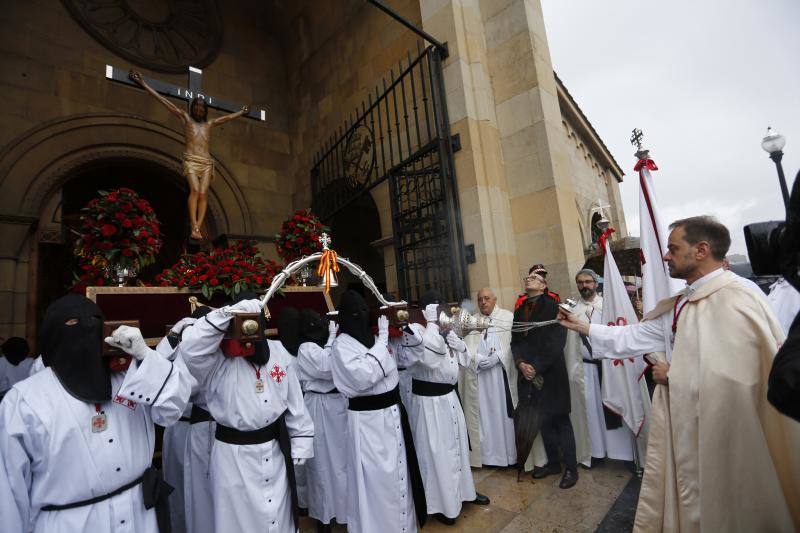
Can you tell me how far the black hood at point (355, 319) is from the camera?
3.36 metres

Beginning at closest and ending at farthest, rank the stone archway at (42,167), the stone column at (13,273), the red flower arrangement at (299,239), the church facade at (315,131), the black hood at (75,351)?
the black hood at (75,351) < the red flower arrangement at (299,239) < the church facade at (315,131) < the stone column at (13,273) < the stone archway at (42,167)

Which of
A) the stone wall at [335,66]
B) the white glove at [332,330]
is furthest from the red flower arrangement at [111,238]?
the stone wall at [335,66]

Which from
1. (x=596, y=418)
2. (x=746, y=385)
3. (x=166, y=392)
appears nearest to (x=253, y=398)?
(x=166, y=392)

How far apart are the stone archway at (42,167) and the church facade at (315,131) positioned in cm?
2

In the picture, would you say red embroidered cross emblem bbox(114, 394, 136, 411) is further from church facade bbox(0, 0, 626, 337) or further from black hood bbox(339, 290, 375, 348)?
church facade bbox(0, 0, 626, 337)

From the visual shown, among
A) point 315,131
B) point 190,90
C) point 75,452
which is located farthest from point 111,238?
point 315,131

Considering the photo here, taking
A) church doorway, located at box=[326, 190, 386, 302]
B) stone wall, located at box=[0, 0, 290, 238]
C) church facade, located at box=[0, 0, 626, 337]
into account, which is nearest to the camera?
church facade, located at box=[0, 0, 626, 337]

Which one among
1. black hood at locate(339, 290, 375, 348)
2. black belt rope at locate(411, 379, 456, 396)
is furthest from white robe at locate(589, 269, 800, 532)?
black hood at locate(339, 290, 375, 348)

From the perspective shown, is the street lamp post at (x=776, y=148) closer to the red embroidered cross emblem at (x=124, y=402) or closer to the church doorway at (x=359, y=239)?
the church doorway at (x=359, y=239)

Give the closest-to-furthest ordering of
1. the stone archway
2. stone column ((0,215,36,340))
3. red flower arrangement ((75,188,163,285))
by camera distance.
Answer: red flower arrangement ((75,188,163,285)) < stone column ((0,215,36,340)) < the stone archway

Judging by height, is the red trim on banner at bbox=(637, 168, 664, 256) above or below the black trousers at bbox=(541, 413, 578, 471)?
above

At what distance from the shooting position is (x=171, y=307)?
3836 mm

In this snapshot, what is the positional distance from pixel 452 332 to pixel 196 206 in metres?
4.37

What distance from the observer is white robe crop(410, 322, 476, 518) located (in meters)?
3.55
